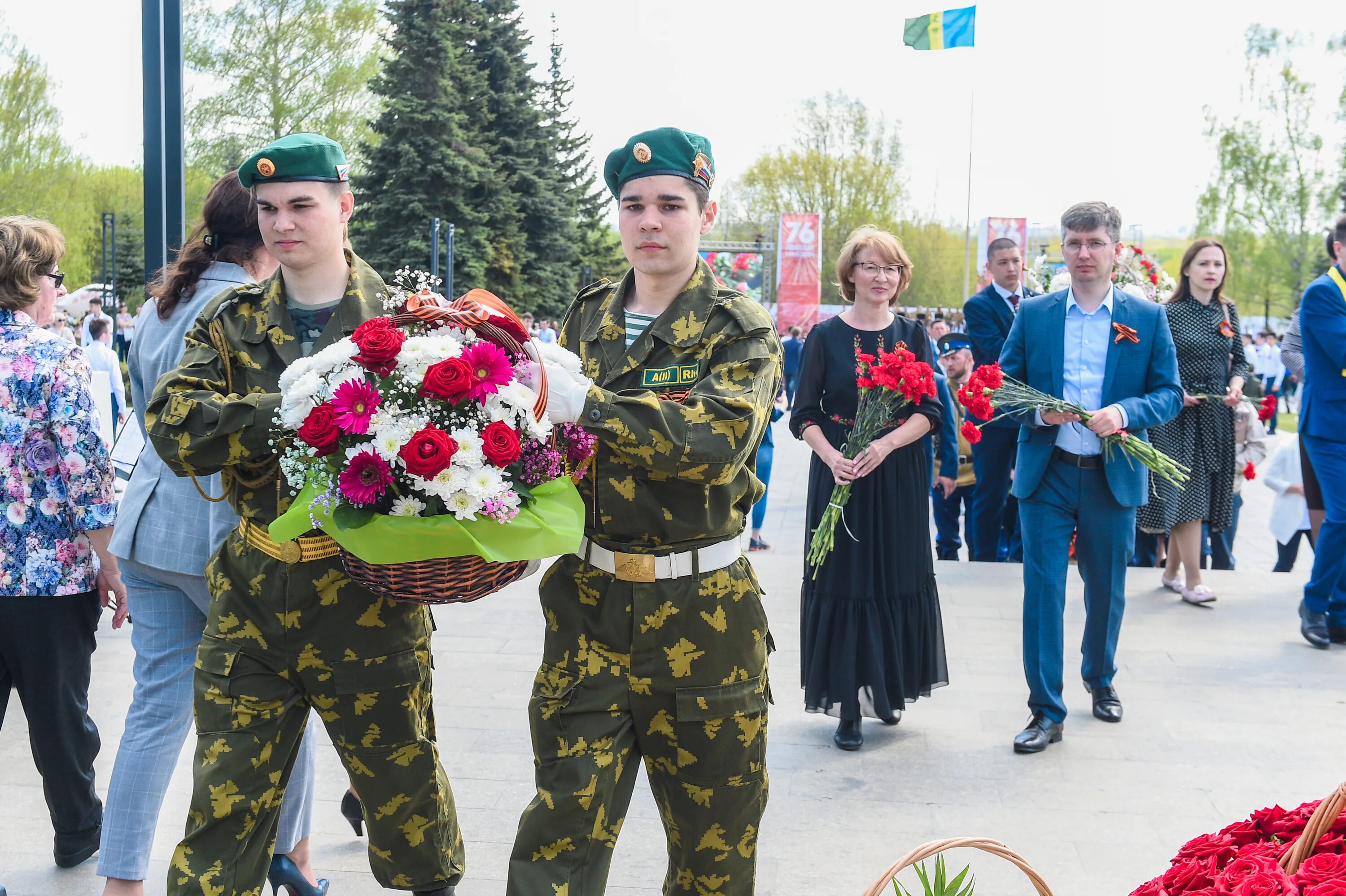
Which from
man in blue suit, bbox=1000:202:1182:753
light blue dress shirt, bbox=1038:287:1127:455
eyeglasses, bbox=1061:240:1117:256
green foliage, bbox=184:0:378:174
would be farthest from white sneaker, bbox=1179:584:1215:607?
green foliage, bbox=184:0:378:174

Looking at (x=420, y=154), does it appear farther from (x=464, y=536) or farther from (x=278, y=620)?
(x=464, y=536)

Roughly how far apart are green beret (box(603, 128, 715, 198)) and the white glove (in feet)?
1.90

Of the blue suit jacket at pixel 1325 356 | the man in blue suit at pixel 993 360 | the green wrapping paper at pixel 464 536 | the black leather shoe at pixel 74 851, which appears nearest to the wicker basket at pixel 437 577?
the green wrapping paper at pixel 464 536

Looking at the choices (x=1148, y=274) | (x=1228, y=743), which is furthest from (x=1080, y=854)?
(x=1148, y=274)

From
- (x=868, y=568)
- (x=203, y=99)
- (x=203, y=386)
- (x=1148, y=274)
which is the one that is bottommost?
(x=868, y=568)

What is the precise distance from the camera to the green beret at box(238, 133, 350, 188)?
3.12 metres

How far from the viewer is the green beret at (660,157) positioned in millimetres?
2893

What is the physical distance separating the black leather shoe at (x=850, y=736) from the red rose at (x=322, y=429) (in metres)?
3.31

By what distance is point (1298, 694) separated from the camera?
6.11 metres

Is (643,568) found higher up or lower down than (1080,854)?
higher up

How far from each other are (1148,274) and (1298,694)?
447cm

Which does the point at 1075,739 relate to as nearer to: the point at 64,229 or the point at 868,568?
the point at 868,568

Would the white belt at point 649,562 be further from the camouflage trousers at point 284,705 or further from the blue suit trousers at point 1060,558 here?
the blue suit trousers at point 1060,558

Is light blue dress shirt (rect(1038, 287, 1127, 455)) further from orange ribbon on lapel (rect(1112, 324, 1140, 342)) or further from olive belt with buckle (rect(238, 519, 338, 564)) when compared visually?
olive belt with buckle (rect(238, 519, 338, 564))
